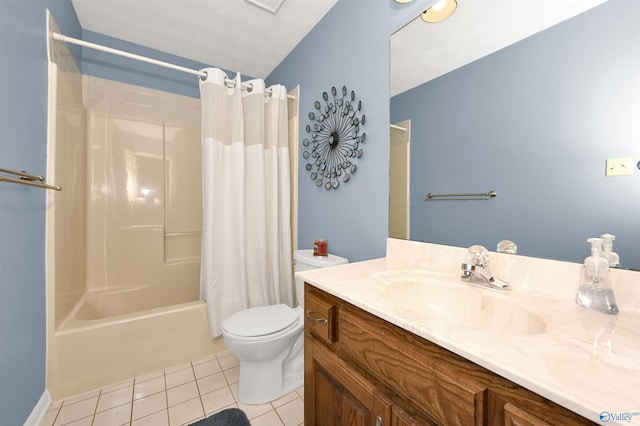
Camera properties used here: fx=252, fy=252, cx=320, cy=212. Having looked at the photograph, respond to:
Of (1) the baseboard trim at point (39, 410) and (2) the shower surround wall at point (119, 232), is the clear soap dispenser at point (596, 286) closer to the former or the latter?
(2) the shower surround wall at point (119, 232)

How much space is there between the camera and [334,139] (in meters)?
1.62

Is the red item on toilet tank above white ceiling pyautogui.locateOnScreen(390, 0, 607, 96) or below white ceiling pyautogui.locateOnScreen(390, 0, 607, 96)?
below

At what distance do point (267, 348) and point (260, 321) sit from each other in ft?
0.49

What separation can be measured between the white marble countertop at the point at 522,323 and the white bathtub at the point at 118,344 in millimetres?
1234

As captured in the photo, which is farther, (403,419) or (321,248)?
(321,248)

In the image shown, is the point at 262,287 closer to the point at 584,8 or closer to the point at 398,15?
the point at 398,15

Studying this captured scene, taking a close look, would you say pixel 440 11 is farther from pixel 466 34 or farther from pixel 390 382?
pixel 390 382

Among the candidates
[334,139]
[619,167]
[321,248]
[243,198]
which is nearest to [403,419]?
[619,167]

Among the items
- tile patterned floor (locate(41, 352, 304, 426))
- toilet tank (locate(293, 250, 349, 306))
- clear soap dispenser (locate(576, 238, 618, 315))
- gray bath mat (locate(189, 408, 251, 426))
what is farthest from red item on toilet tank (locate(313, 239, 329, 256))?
clear soap dispenser (locate(576, 238, 618, 315))

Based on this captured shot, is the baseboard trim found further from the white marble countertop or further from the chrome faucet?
the chrome faucet

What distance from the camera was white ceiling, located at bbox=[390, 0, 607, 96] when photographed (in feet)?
2.58

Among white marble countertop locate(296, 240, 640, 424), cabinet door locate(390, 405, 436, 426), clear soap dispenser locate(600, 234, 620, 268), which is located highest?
clear soap dispenser locate(600, 234, 620, 268)

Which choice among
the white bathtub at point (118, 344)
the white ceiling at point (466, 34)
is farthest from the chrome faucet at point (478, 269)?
the white bathtub at point (118, 344)

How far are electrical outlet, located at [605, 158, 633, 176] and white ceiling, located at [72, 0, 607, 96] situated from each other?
1.45ft
